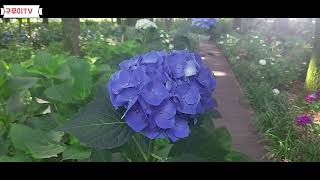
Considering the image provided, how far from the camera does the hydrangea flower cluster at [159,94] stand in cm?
107

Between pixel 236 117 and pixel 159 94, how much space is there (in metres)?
4.56

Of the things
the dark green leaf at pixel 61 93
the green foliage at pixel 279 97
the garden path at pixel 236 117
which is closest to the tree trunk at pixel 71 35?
the garden path at pixel 236 117

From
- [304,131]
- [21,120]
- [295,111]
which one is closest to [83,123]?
[21,120]

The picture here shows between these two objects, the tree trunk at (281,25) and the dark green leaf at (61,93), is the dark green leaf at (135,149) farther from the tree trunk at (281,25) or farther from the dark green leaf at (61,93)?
the tree trunk at (281,25)

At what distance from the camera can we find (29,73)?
166 centimetres

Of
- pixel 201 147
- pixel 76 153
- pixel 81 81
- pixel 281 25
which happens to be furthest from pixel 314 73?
pixel 281 25

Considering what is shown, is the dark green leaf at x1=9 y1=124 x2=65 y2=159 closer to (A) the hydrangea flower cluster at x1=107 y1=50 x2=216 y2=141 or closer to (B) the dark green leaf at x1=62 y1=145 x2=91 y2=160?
(B) the dark green leaf at x1=62 y1=145 x2=91 y2=160

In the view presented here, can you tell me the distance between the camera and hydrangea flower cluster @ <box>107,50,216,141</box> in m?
1.07

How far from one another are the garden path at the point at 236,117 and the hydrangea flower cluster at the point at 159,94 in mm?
1887

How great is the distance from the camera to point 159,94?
1.07 metres

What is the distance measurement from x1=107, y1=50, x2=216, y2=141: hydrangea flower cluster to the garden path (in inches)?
74.3

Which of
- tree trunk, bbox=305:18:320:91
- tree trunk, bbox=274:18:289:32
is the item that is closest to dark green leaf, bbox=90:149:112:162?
tree trunk, bbox=305:18:320:91

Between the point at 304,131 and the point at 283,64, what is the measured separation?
3772 mm

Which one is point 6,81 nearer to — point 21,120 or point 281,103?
point 21,120
